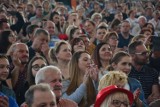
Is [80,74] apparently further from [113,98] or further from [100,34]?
[100,34]

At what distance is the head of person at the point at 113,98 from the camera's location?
3.94m

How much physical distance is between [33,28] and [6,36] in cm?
128

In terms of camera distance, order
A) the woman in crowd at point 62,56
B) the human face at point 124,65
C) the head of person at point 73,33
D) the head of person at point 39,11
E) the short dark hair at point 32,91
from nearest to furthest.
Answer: the short dark hair at point 32,91 < the human face at point 124,65 < the woman in crowd at point 62,56 < the head of person at point 73,33 < the head of person at point 39,11

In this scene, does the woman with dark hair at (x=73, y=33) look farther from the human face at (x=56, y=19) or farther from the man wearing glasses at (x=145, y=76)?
the man wearing glasses at (x=145, y=76)

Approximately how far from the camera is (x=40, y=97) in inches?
151

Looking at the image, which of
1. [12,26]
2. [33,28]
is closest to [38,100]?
[33,28]

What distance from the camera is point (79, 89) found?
5324mm

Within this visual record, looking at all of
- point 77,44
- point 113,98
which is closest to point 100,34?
point 77,44

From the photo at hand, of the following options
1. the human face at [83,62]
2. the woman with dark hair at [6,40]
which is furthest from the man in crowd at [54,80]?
the woman with dark hair at [6,40]

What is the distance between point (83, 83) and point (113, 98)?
4.74 feet

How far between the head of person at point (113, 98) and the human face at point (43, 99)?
42 centimetres

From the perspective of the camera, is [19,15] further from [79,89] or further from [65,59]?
[79,89]

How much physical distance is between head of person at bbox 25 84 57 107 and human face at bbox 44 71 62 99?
0.41 m

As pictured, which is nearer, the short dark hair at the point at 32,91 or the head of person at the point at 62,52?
the short dark hair at the point at 32,91
